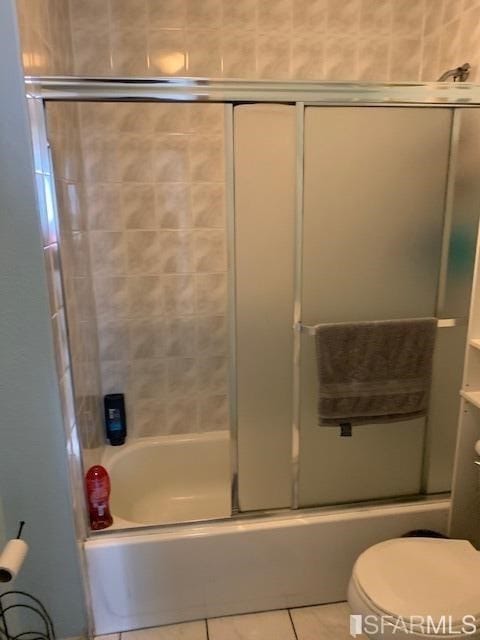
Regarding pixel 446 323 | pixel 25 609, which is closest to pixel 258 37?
pixel 446 323

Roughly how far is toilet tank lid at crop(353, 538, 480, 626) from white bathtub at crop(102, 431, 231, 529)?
3.19 feet

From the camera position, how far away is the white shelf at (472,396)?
5.03ft

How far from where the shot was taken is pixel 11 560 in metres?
1.21

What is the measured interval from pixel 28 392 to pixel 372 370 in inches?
42.8

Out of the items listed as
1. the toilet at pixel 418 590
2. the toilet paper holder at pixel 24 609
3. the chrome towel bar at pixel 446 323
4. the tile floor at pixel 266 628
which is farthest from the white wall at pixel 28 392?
the toilet at pixel 418 590

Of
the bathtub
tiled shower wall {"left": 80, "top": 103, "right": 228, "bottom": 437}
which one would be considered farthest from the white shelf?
tiled shower wall {"left": 80, "top": 103, "right": 228, "bottom": 437}

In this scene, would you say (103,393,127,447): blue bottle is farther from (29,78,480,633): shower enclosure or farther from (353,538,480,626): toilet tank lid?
(353,538,480,626): toilet tank lid

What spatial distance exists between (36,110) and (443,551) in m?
1.72

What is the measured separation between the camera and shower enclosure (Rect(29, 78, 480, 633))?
1462 millimetres

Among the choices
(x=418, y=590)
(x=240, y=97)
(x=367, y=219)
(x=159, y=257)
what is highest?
(x=240, y=97)

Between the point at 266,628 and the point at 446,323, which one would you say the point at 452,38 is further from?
the point at 266,628

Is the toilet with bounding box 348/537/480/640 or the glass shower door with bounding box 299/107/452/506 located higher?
the glass shower door with bounding box 299/107/452/506

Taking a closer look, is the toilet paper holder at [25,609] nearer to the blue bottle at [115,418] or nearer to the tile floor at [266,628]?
the tile floor at [266,628]

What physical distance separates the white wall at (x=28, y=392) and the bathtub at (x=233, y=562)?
0.40ft
